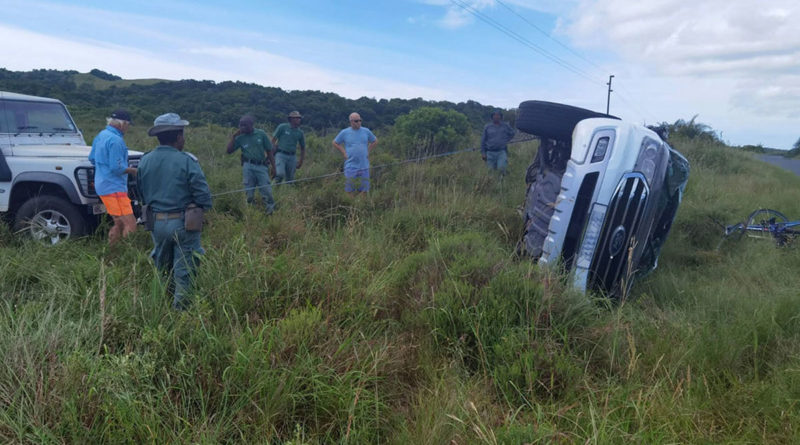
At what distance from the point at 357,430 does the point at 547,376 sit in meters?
1.09

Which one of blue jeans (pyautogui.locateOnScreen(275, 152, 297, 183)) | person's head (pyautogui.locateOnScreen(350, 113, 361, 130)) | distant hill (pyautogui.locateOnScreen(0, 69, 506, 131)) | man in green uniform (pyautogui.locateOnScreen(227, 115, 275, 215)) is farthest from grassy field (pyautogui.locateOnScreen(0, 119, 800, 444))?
distant hill (pyautogui.locateOnScreen(0, 69, 506, 131))

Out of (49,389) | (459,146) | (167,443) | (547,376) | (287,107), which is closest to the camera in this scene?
(167,443)

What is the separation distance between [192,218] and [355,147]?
4.33 m

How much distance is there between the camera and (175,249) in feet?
12.4

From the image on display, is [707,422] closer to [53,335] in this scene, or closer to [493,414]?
[493,414]

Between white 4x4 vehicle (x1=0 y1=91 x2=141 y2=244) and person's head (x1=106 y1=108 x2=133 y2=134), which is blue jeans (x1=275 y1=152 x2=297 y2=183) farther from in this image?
person's head (x1=106 y1=108 x2=133 y2=134)

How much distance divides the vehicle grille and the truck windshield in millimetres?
6623

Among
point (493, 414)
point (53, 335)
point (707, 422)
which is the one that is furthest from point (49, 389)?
point (707, 422)

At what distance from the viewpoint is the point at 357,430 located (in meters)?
2.29

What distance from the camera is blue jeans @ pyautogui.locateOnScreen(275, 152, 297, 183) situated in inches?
323

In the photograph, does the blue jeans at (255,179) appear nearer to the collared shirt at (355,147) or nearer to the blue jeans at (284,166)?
the blue jeans at (284,166)

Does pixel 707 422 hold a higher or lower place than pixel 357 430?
higher

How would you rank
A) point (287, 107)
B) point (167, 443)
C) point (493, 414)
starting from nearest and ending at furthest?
1. point (167, 443)
2. point (493, 414)
3. point (287, 107)

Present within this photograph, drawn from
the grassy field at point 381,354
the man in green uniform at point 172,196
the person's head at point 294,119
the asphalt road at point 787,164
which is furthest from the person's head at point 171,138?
the asphalt road at point 787,164
